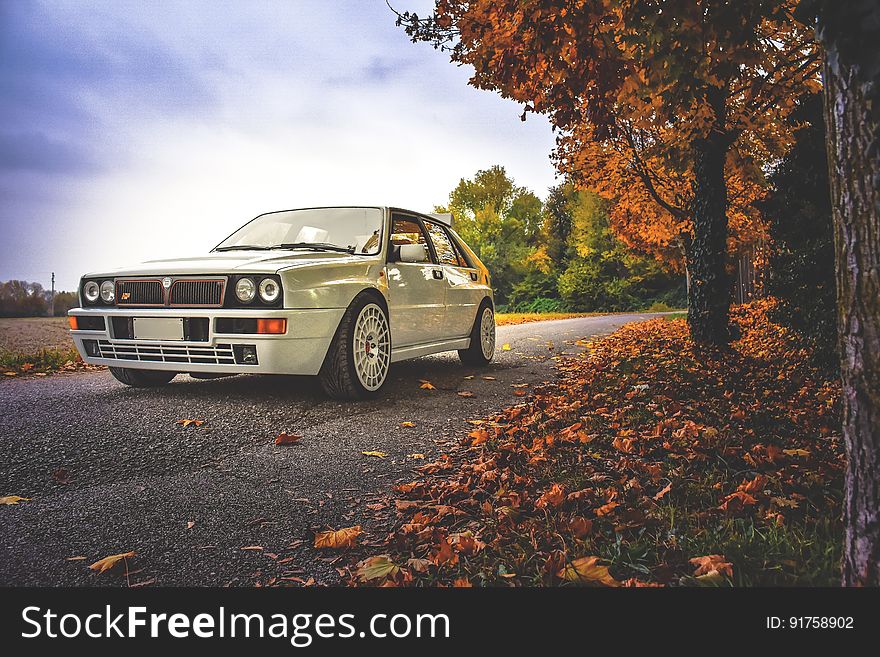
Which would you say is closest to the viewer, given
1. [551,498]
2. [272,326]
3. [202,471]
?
[551,498]

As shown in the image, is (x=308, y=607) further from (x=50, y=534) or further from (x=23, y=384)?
(x=23, y=384)

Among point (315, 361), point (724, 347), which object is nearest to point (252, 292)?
point (315, 361)

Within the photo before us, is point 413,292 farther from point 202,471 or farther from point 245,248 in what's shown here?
point 202,471

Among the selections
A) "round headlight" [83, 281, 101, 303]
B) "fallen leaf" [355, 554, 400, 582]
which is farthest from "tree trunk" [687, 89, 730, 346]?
"fallen leaf" [355, 554, 400, 582]

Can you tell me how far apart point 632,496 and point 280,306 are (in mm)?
2912

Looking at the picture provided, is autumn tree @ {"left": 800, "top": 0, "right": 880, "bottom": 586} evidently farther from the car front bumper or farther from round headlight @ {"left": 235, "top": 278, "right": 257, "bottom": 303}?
round headlight @ {"left": 235, "top": 278, "right": 257, "bottom": 303}

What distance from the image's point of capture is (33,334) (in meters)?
11.8

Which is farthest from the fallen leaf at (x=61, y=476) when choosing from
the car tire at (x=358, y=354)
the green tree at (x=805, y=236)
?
the green tree at (x=805, y=236)

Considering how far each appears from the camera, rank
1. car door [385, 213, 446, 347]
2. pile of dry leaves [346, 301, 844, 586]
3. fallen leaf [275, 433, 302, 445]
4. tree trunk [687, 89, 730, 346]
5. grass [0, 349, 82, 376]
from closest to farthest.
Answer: pile of dry leaves [346, 301, 844, 586] → fallen leaf [275, 433, 302, 445] → car door [385, 213, 446, 347] → grass [0, 349, 82, 376] → tree trunk [687, 89, 730, 346]

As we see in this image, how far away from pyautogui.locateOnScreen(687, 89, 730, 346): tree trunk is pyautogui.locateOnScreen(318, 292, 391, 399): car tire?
5.31m

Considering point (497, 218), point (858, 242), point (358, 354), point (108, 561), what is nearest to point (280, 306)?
point (358, 354)

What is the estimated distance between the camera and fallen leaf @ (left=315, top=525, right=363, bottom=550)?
252cm

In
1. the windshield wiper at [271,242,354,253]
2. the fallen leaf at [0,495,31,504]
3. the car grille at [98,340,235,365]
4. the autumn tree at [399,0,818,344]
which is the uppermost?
the autumn tree at [399,0,818,344]

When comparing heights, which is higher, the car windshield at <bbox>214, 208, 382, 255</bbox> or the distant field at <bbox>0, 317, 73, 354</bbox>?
the car windshield at <bbox>214, 208, 382, 255</bbox>
